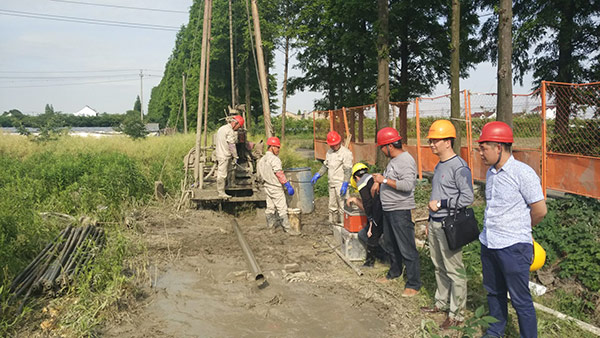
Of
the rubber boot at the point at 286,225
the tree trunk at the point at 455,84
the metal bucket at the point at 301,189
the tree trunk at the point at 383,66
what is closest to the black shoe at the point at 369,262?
the rubber boot at the point at 286,225

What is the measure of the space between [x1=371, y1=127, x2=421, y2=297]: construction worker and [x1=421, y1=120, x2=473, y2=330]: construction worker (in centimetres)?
73

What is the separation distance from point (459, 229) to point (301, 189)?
20.4ft

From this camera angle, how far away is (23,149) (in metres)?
17.1

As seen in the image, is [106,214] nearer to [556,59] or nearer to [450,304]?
[450,304]

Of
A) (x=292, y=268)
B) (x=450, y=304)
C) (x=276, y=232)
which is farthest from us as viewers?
(x=276, y=232)

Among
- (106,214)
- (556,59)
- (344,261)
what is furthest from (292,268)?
(556,59)

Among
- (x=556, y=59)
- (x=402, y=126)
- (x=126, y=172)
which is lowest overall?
(x=126, y=172)

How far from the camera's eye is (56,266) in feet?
17.9

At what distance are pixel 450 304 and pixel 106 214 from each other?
22.9 ft

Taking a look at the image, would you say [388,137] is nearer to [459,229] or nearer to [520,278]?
[459,229]

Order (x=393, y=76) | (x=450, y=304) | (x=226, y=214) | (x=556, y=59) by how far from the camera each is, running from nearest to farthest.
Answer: (x=450, y=304), (x=226, y=214), (x=556, y=59), (x=393, y=76)

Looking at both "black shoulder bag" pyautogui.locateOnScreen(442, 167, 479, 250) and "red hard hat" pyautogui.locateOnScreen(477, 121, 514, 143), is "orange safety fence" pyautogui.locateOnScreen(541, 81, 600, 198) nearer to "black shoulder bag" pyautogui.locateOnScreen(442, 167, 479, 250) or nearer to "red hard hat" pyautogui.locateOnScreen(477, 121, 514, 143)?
"black shoulder bag" pyautogui.locateOnScreen(442, 167, 479, 250)

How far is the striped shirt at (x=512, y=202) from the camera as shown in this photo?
135 inches

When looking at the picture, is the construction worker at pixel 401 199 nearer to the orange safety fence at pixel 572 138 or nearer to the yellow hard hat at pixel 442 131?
the yellow hard hat at pixel 442 131
